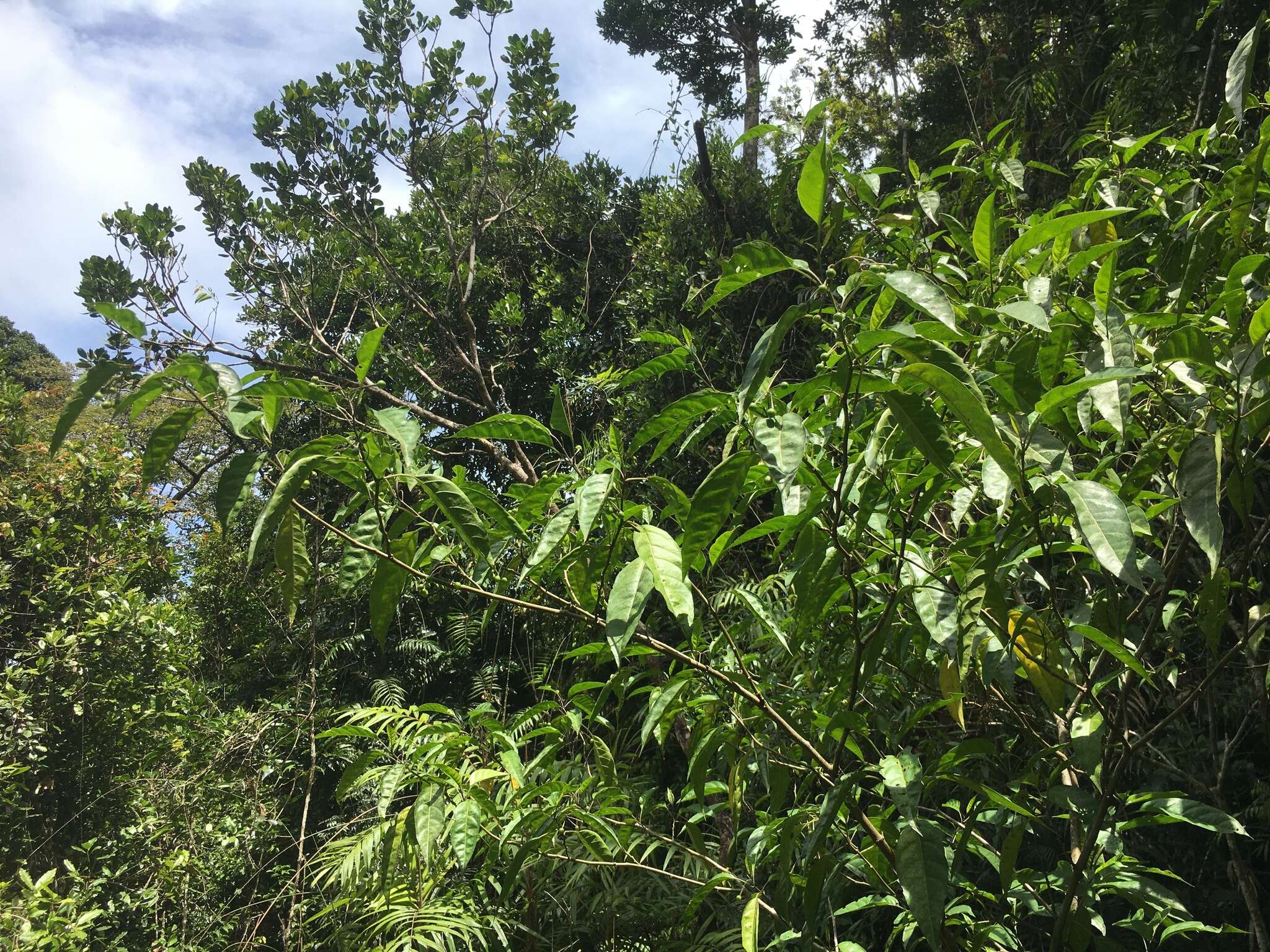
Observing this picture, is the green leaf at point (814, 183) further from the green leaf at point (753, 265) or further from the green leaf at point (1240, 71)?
the green leaf at point (1240, 71)

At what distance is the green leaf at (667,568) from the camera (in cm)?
61

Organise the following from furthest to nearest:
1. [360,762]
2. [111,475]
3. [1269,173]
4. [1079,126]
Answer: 1. [111,475]
2. [1079,126]
3. [360,762]
4. [1269,173]

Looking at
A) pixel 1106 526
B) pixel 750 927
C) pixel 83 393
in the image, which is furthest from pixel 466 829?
pixel 1106 526

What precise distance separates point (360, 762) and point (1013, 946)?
94 cm

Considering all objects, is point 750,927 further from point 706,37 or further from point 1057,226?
point 706,37

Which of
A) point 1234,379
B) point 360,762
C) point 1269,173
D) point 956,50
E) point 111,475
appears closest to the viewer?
point 1234,379

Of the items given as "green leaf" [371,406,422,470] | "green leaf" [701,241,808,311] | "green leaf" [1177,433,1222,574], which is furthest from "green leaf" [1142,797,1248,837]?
"green leaf" [371,406,422,470]

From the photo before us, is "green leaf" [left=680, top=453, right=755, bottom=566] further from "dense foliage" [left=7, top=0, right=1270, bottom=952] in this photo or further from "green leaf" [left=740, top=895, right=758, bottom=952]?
"green leaf" [left=740, top=895, right=758, bottom=952]

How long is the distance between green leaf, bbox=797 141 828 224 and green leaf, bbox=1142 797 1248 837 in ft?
2.63

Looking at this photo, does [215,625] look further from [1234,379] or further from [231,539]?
[1234,379]

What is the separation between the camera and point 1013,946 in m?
0.98

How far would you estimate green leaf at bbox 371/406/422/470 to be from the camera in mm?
686

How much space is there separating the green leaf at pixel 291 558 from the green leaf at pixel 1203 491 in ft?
2.57

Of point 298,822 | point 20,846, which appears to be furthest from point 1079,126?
point 20,846
